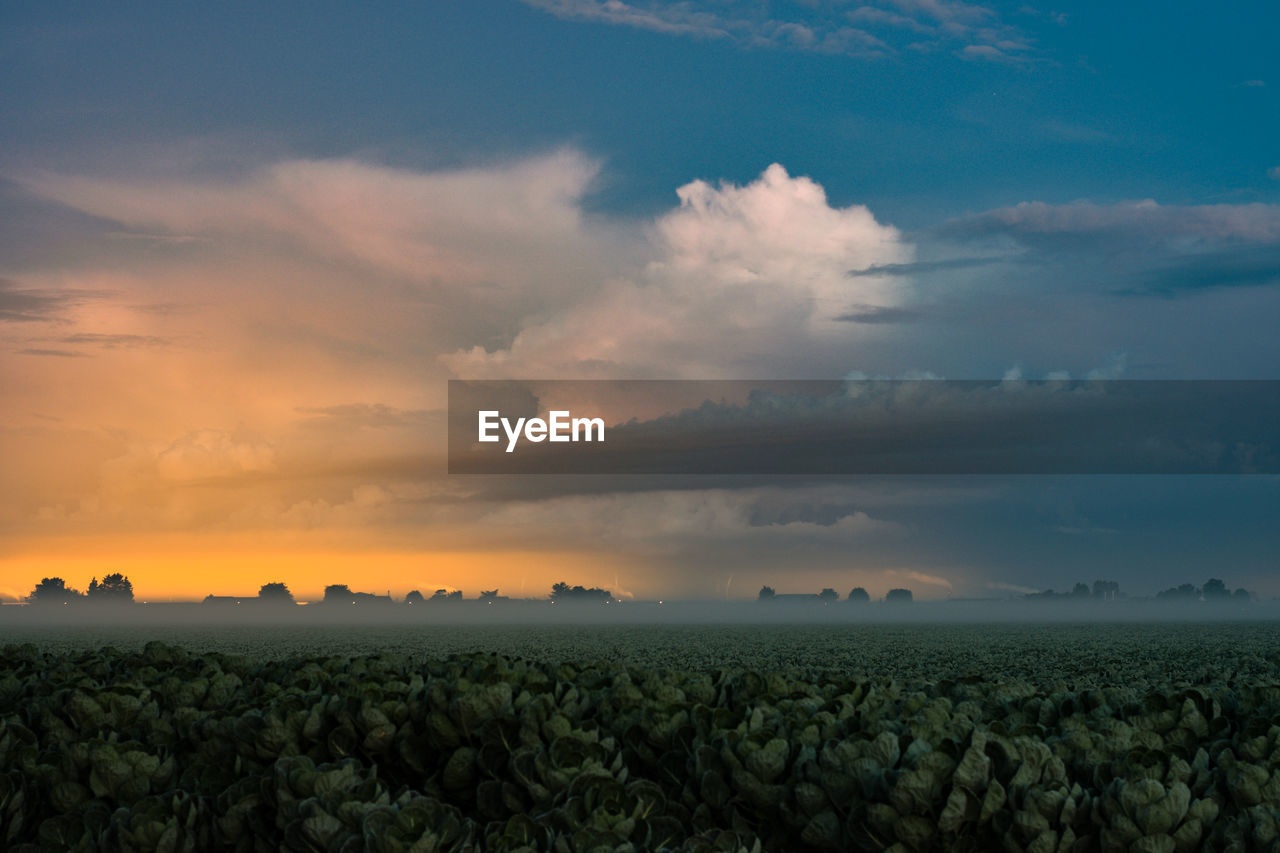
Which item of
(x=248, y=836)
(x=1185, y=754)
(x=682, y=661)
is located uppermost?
(x=1185, y=754)

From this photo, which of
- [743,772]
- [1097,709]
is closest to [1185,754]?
[1097,709]

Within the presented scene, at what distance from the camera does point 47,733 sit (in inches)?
373

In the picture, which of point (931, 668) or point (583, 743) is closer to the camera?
point (583, 743)

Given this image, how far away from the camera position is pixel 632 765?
25.0 ft

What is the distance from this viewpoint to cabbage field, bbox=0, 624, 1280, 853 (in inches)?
236

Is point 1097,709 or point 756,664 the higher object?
point 1097,709

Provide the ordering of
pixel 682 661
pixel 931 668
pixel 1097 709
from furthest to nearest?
pixel 682 661, pixel 931 668, pixel 1097 709

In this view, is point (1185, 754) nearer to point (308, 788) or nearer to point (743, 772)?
point (743, 772)

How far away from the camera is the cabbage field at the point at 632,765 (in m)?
5.98

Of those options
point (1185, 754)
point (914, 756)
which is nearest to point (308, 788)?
point (914, 756)

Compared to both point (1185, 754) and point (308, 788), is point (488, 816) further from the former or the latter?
point (1185, 754)

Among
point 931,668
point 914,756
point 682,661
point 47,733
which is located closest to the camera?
point 914,756

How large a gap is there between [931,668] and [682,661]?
11.8m

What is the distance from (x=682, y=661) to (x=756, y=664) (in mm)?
5619
